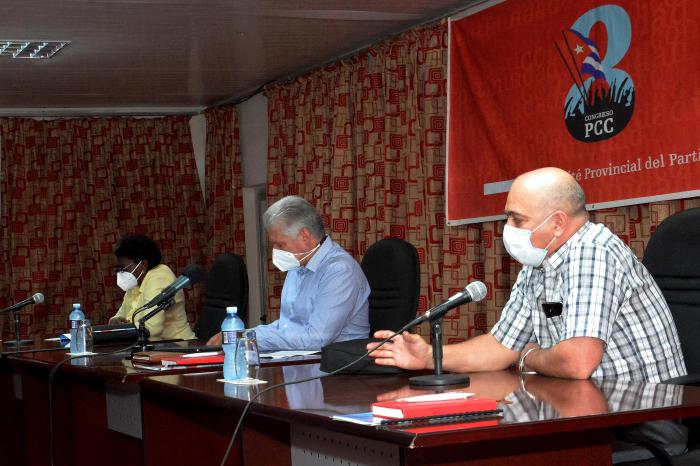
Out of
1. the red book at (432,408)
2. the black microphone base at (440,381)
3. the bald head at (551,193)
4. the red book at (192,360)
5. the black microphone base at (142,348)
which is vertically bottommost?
the black microphone base at (142,348)

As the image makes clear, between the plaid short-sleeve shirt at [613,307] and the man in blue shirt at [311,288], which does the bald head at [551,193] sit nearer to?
the plaid short-sleeve shirt at [613,307]

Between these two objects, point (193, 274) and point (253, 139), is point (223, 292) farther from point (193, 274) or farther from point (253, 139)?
point (253, 139)

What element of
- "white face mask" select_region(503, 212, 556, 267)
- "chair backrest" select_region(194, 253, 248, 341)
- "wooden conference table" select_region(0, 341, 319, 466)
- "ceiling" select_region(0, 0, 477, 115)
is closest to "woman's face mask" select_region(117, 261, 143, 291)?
"wooden conference table" select_region(0, 341, 319, 466)

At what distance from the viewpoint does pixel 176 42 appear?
19.1 feet

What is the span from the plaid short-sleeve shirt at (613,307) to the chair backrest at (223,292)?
80.0 inches

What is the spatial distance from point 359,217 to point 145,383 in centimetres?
340

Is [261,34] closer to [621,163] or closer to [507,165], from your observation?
[507,165]

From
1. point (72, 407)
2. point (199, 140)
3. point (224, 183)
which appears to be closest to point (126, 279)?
point (72, 407)

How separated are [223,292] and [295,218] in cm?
86

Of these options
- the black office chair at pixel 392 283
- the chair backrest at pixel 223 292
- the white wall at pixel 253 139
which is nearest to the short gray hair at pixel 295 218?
the black office chair at pixel 392 283

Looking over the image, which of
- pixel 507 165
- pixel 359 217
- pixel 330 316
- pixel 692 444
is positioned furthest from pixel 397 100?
pixel 692 444

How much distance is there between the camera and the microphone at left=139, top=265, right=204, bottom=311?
11.4ft

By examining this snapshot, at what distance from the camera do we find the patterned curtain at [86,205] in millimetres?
7836

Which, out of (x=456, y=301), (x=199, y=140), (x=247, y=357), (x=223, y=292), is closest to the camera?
(x=456, y=301)
